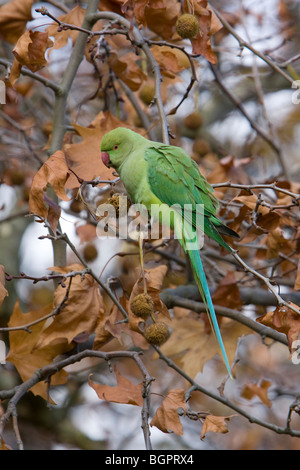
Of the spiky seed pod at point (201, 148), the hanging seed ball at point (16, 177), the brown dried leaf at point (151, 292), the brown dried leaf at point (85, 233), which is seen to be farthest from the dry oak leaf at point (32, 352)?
the spiky seed pod at point (201, 148)

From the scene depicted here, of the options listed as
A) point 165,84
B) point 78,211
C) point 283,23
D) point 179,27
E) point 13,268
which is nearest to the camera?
point 179,27

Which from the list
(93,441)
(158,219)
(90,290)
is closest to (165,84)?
(158,219)

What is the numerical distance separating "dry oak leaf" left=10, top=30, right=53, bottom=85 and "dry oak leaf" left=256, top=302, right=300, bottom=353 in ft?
4.63

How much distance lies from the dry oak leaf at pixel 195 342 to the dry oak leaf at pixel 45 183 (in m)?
1.16

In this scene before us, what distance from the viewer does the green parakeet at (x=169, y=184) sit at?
2449 millimetres

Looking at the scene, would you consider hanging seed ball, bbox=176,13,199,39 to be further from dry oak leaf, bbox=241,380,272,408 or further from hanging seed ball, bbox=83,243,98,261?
dry oak leaf, bbox=241,380,272,408

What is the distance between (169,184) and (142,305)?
0.62 m

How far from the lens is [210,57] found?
2479mm

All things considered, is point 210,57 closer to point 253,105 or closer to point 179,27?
point 179,27

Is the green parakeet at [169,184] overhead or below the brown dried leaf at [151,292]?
overhead

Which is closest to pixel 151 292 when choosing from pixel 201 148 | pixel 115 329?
pixel 115 329

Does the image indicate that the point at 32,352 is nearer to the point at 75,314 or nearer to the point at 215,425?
the point at 75,314

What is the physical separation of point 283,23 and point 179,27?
310 centimetres

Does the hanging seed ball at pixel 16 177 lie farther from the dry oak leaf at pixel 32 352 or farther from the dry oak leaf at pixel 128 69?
the dry oak leaf at pixel 32 352
